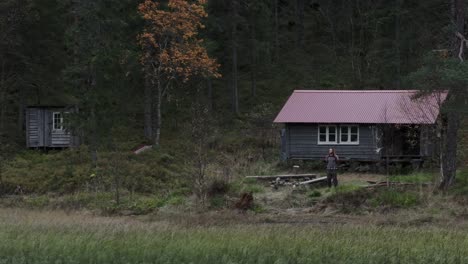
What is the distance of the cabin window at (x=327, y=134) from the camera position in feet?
113

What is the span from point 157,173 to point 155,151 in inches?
176

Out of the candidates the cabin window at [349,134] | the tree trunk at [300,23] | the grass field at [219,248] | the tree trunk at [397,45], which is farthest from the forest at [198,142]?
the tree trunk at [300,23]

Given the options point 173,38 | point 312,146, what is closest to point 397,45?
point 312,146

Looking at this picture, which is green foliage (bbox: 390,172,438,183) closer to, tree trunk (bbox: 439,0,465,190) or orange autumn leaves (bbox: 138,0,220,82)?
tree trunk (bbox: 439,0,465,190)

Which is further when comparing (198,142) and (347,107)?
(347,107)

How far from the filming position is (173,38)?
38438mm

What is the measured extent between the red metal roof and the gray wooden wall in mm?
541

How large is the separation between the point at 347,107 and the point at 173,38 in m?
10.7

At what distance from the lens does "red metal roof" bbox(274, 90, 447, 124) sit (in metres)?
33.0

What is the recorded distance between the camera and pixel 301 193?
2650cm

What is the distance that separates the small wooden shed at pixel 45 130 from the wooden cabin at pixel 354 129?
38.1ft

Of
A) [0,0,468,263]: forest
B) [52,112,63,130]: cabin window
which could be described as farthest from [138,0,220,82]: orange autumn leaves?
[52,112,63,130]: cabin window

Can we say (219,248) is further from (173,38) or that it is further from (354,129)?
(173,38)

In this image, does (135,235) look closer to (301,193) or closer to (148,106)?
(301,193)
